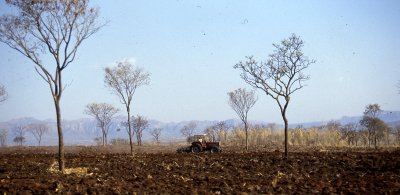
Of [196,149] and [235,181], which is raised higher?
[235,181]

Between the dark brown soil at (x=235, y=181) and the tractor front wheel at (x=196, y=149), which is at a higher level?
the dark brown soil at (x=235, y=181)

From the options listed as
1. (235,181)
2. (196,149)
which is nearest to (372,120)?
(196,149)

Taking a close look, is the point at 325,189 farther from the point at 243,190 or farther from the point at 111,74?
the point at 111,74

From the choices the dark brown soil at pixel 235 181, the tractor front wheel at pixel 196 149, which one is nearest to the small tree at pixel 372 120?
the tractor front wheel at pixel 196 149

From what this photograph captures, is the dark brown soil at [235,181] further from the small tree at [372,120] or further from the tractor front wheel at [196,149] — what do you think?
the small tree at [372,120]

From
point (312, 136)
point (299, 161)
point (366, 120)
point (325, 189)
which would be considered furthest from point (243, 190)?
point (312, 136)

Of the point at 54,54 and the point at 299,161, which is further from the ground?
the point at 54,54

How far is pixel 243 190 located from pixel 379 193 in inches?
168

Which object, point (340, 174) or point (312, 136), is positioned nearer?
point (340, 174)

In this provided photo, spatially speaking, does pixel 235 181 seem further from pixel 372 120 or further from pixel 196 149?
pixel 372 120

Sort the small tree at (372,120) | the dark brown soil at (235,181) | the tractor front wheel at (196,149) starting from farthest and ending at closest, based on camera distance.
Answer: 1. the small tree at (372,120)
2. the tractor front wheel at (196,149)
3. the dark brown soil at (235,181)

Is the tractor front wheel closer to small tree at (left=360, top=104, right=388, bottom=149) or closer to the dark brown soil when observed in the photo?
the dark brown soil

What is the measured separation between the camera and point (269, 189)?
1224cm

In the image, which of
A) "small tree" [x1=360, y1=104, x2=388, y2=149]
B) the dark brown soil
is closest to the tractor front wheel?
the dark brown soil
